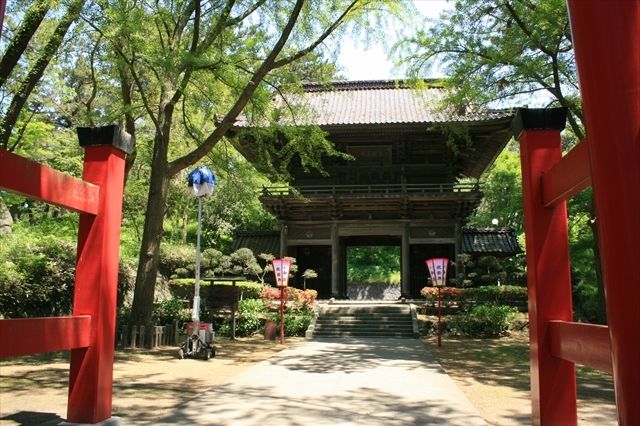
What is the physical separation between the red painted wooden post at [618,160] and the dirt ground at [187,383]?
3.91m

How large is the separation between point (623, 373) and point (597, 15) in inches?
39.5

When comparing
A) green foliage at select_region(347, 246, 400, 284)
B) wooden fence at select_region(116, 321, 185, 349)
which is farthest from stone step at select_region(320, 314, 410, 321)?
green foliage at select_region(347, 246, 400, 284)

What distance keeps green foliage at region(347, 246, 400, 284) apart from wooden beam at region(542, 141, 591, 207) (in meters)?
31.1

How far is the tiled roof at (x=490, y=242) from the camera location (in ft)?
68.4

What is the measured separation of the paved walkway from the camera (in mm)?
4820

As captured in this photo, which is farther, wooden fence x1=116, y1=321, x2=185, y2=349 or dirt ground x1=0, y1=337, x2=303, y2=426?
wooden fence x1=116, y1=321, x2=185, y2=349

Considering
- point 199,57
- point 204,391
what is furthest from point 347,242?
point 204,391

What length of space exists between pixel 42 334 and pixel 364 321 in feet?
45.4

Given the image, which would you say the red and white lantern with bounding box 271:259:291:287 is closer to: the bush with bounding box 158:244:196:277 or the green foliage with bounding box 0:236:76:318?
the green foliage with bounding box 0:236:76:318

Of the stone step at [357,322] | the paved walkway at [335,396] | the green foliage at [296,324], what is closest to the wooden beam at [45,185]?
the paved walkway at [335,396]

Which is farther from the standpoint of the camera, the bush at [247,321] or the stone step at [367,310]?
the stone step at [367,310]

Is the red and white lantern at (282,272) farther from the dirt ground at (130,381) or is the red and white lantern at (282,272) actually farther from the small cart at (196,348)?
the small cart at (196,348)

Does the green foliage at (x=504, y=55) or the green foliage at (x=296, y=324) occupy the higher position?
the green foliage at (x=504, y=55)

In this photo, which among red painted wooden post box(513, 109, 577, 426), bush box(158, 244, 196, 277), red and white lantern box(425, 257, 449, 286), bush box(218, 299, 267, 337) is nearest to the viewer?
red painted wooden post box(513, 109, 577, 426)
